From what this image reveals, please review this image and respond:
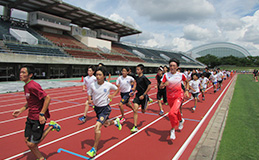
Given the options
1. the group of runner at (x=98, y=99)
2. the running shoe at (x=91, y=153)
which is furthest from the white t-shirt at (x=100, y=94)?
the running shoe at (x=91, y=153)

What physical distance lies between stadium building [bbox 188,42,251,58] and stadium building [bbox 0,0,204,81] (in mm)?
99157

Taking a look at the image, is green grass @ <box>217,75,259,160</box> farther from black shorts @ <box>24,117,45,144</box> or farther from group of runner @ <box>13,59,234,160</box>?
black shorts @ <box>24,117,45,144</box>

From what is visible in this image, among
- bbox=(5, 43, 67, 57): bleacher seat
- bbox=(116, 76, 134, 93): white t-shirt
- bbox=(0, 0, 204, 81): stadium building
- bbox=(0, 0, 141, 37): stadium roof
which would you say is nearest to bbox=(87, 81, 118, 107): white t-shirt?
bbox=(116, 76, 134, 93): white t-shirt

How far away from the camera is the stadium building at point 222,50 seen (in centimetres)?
12419

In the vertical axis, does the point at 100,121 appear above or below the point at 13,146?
above

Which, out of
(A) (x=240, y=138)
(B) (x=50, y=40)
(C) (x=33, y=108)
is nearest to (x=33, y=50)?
(B) (x=50, y=40)

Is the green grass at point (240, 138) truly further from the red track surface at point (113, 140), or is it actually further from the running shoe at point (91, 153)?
the running shoe at point (91, 153)

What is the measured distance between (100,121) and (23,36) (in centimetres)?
2979

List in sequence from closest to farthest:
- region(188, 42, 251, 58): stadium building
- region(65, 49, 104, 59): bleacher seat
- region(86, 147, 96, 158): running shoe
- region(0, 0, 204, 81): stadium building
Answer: region(86, 147, 96, 158): running shoe
region(0, 0, 204, 81): stadium building
region(65, 49, 104, 59): bleacher seat
region(188, 42, 251, 58): stadium building

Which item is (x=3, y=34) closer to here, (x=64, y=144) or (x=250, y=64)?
(x=64, y=144)

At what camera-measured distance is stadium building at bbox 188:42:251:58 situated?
4889 inches

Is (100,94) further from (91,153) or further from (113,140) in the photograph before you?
(113,140)

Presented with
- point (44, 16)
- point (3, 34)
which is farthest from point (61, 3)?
point (3, 34)

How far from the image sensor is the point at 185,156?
12.5ft
